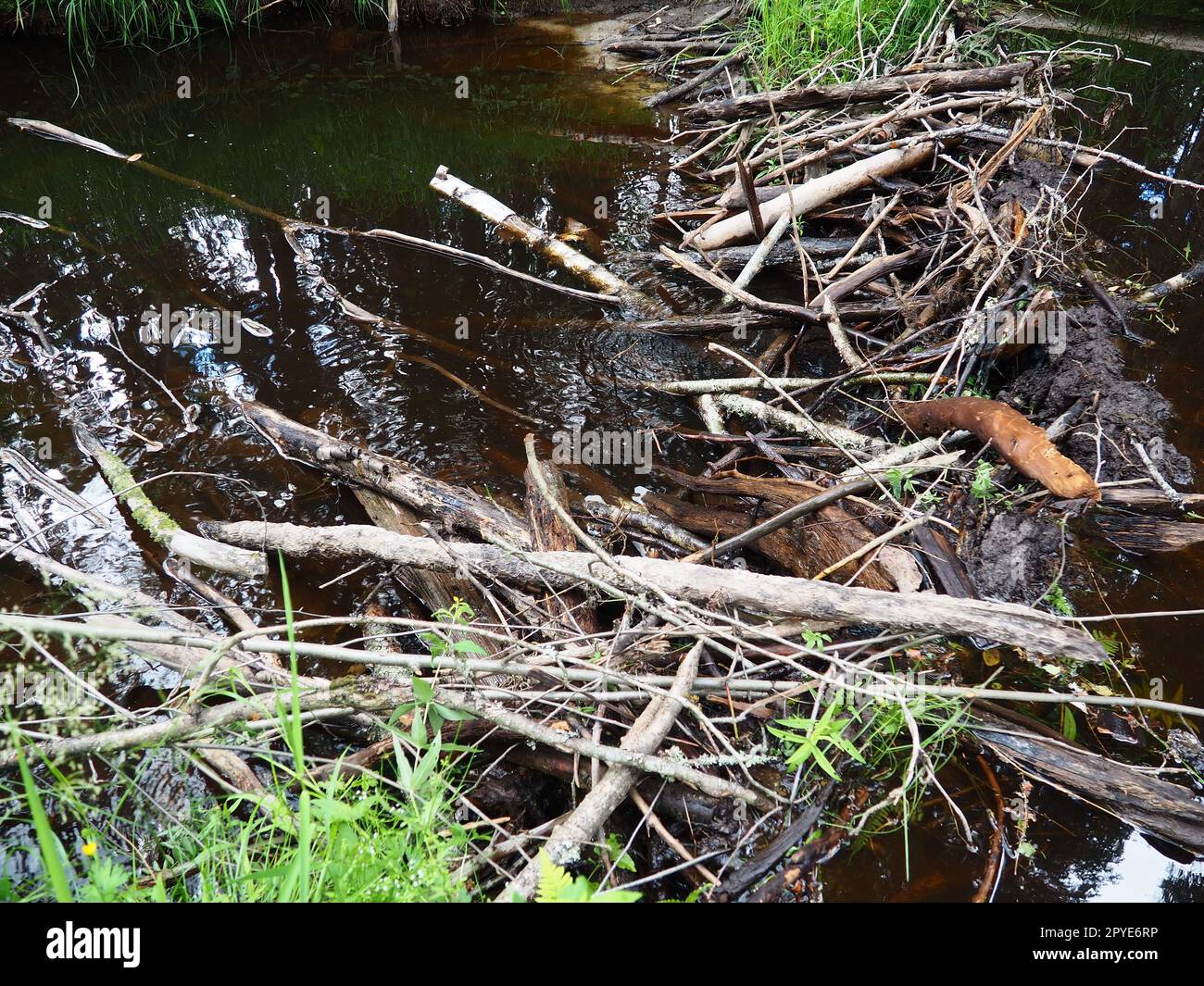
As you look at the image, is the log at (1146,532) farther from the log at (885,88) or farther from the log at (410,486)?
the log at (885,88)

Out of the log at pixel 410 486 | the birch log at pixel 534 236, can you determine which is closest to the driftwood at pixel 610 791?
the log at pixel 410 486

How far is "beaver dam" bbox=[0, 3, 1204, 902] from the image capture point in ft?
7.18

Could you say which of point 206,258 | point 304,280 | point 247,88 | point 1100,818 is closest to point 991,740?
point 1100,818

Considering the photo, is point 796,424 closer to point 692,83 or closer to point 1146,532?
point 1146,532

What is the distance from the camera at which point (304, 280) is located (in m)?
5.61

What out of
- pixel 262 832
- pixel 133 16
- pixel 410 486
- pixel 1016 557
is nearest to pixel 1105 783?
pixel 1016 557

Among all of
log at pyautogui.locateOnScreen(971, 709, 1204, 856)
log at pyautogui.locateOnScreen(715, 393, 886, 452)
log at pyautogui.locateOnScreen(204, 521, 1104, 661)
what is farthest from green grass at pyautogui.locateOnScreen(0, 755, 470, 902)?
log at pyautogui.locateOnScreen(715, 393, 886, 452)

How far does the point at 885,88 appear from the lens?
577cm

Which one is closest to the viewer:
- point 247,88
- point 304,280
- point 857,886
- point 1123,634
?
point 857,886

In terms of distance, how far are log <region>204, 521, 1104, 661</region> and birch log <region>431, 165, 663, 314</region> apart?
2947mm

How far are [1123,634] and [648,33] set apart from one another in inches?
379

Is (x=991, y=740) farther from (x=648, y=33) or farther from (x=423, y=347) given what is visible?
(x=648, y=33)

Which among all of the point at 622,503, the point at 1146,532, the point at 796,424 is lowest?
the point at 622,503

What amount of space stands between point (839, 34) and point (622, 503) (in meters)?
5.95
